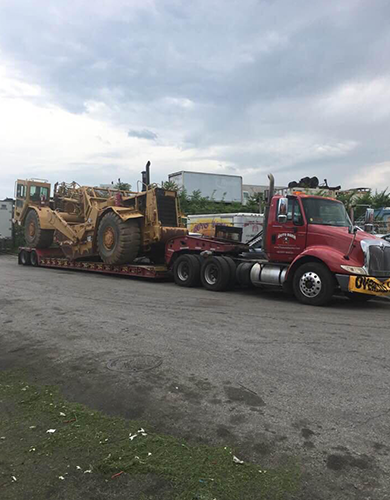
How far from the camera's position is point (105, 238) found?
50.1ft

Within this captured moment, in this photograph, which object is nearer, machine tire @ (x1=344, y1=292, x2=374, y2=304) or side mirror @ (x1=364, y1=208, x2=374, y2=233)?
machine tire @ (x1=344, y1=292, x2=374, y2=304)

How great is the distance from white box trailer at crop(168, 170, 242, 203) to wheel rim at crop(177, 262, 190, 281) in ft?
83.2

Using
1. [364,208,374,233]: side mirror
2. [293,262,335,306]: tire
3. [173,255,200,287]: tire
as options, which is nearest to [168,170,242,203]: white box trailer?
[173,255,200,287]: tire

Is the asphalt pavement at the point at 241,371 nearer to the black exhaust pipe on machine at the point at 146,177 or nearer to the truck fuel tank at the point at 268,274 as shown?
the truck fuel tank at the point at 268,274

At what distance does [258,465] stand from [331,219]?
803cm

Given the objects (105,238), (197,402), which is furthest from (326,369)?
(105,238)

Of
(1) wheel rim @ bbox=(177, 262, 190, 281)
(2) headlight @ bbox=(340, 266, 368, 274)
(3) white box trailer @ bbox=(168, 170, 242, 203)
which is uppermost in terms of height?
(3) white box trailer @ bbox=(168, 170, 242, 203)

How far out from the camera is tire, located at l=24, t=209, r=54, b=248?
19.1 metres

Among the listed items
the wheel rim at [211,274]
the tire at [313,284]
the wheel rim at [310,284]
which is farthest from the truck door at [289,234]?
the wheel rim at [211,274]

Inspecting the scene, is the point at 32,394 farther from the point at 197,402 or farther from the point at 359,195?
the point at 359,195

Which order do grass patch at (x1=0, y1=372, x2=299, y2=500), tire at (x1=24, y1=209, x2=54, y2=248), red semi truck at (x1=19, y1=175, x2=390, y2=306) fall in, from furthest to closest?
tire at (x1=24, y1=209, x2=54, y2=248) → red semi truck at (x1=19, y1=175, x2=390, y2=306) → grass patch at (x1=0, y1=372, x2=299, y2=500)

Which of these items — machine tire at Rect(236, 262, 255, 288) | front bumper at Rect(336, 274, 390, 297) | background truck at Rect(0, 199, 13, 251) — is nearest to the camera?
front bumper at Rect(336, 274, 390, 297)

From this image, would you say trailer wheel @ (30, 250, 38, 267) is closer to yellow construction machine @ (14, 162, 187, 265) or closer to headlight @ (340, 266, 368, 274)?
yellow construction machine @ (14, 162, 187, 265)

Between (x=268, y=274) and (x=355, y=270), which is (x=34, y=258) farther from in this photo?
(x=355, y=270)
